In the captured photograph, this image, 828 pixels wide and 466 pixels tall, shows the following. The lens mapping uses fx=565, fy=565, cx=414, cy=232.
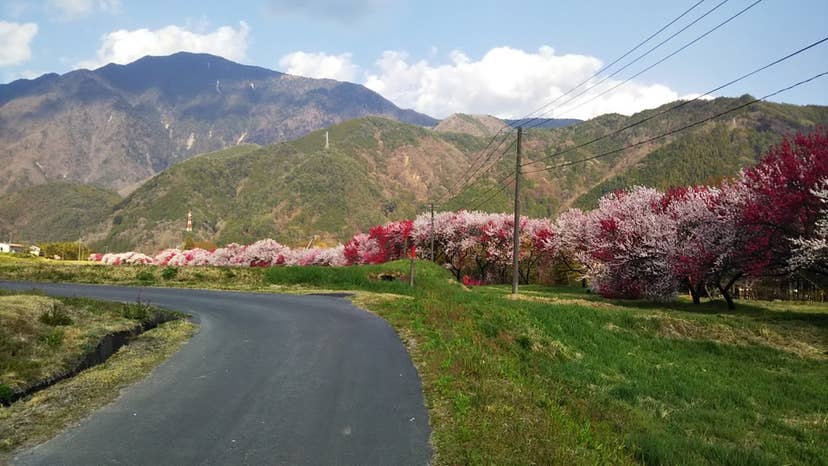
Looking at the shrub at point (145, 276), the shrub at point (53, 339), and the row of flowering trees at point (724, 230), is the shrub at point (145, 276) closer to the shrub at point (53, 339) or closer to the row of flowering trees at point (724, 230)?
the shrub at point (53, 339)

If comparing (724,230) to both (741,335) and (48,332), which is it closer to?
(741,335)

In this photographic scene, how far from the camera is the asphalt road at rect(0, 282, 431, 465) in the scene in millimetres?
7203

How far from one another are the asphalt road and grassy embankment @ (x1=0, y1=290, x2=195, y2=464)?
1.46 ft

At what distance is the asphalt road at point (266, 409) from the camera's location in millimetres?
7203

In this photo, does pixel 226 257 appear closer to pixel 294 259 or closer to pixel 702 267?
pixel 294 259

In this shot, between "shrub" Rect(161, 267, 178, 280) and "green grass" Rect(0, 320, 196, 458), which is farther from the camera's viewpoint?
"shrub" Rect(161, 267, 178, 280)

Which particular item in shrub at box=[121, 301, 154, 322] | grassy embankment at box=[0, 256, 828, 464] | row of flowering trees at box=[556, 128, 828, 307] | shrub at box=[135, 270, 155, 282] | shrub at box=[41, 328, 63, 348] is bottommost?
grassy embankment at box=[0, 256, 828, 464]

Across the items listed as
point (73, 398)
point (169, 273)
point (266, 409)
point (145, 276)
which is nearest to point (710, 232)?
point (266, 409)

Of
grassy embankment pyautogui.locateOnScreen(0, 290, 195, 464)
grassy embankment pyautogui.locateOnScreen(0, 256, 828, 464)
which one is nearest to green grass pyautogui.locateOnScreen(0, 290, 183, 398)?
grassy embankment pyautogui.locateOnScreen(0, 290, 195, 464)

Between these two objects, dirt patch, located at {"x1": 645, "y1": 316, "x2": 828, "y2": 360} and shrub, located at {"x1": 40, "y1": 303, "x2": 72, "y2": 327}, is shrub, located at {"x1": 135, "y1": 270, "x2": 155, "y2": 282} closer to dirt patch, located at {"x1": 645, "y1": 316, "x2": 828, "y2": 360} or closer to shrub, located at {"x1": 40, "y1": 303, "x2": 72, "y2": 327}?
shrub, located at {"x1": 40, "y1": 303, "x2": 72, "y2": 327}

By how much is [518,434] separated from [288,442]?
316cm

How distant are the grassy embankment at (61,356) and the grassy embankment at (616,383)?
5.69 metres

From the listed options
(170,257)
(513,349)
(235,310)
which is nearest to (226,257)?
(170,257)

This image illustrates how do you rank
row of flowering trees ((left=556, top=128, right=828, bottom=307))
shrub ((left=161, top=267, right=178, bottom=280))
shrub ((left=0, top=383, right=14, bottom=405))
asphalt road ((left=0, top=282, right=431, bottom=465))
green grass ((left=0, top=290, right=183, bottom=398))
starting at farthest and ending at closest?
1. shrub ((left=161, top=267, right=178, bottom=280))
2. row of flowering trees ((left=556, top=128, right=828, bottom=307))
3. green grass ((left=0, top=290, right=183, bottom=398))
4. shrub ((left=0, top=383, right=14, bottom=405))
5. asphalt road ((left=0, top=282, right=431, bottom=465))
